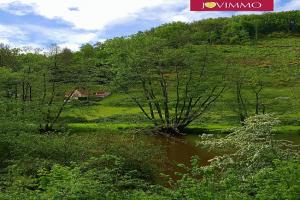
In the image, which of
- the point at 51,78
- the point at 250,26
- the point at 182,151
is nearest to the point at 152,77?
the point at 51,78

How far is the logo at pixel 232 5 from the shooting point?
37.0 ft

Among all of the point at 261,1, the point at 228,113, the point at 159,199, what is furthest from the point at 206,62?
the point at 159,199

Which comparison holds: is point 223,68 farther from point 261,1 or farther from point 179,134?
point 261,1

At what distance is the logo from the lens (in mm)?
11266

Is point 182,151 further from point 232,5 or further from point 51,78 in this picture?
point 232,5

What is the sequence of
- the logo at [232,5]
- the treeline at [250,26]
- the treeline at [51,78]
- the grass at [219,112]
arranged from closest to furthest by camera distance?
the logo at [232,5] < the treeline at [51,78] < the grass at [219,112] < the treeline at [250,26]

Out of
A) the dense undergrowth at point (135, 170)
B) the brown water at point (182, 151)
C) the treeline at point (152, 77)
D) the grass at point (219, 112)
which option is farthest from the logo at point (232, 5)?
the treeline at point (152, 77)

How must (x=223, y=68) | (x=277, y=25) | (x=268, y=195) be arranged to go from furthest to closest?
(x=277, y=25) → (x=223, y=68) → (x=268, y=195)

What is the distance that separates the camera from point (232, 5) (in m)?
11.3

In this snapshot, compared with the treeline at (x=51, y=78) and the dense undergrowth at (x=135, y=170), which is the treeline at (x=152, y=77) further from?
the dense undergrowth at (x=135, y=170)

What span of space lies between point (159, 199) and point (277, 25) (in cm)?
11103

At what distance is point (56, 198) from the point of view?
29.2ft

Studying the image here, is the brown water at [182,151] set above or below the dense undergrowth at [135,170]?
below

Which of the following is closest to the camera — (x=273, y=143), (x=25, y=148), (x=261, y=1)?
(x=261, y=1)
